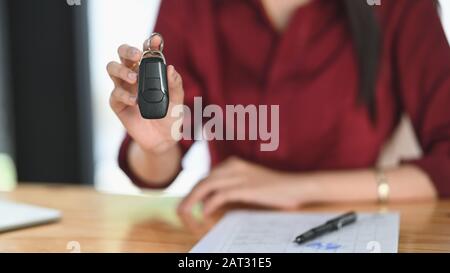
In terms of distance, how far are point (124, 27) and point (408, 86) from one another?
0.39 metres

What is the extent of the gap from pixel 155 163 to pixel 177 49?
0.39 ft

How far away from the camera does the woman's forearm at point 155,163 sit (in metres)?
0.63

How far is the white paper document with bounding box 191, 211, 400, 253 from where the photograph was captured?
1.81ft

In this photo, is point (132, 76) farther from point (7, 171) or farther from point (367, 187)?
point (7, 171)

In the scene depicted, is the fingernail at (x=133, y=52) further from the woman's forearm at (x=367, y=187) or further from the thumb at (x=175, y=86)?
the woman's forearm at (x=367, y=187)

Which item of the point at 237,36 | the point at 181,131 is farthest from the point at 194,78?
the point at 237,36

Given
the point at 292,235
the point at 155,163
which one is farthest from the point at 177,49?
the point at 292,235

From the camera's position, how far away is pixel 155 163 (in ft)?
2.16

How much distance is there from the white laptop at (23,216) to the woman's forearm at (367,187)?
31cm

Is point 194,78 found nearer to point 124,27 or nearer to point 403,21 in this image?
point 124,27

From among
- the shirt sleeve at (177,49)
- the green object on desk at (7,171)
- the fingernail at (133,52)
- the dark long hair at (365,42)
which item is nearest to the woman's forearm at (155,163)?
the shirt sleeve at (177,49)

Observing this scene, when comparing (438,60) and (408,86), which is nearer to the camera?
(438,60)

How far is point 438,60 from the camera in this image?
71 centimetres

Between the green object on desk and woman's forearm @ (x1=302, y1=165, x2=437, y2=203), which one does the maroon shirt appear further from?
the green object on desk
